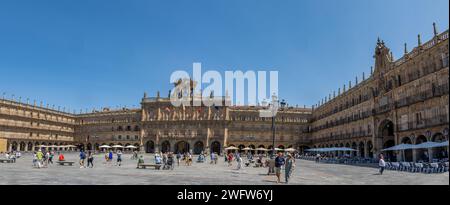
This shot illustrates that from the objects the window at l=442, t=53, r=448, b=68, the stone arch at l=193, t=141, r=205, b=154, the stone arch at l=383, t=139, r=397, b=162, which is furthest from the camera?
the stone arch at l=193, t=141, r=205, b=154

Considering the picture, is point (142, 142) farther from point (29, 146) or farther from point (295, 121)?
point (295, 121)

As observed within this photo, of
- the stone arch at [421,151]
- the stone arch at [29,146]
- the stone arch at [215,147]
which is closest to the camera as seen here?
the stone arch at [421,151]

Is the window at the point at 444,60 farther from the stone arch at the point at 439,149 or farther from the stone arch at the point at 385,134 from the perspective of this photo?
the stone arch at the point at 385,134

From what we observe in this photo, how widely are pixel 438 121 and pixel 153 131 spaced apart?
60725mm

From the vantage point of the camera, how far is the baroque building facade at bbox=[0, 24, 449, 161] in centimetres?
3603

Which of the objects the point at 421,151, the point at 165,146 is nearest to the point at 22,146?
the point at 165,146

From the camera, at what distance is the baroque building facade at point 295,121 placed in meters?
36.0

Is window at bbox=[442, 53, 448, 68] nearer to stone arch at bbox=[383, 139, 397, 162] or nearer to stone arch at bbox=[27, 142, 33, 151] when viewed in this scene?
stone arch at bbox=[383, 139, 397, 162]

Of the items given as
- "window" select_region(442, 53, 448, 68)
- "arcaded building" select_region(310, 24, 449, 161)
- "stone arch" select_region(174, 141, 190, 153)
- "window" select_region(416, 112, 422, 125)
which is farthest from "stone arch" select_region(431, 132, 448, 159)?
"stone arch" select_region(174, 141, 190, 153)

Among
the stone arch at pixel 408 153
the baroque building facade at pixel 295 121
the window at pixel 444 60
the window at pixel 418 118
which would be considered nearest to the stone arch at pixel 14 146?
the baroque building facade at pixel 295 121

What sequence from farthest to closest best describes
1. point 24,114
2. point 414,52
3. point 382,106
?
1. point 24,114
2. point 382,106
3. point 414,52
